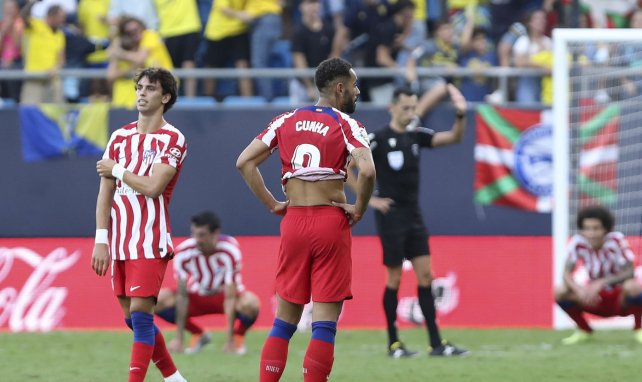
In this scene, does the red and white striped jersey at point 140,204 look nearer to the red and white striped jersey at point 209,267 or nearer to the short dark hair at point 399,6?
the red and white striped jersey at point 209,267

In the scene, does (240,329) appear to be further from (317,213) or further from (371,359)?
(317,213)

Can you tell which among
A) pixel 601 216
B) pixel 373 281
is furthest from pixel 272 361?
pixel 373 281

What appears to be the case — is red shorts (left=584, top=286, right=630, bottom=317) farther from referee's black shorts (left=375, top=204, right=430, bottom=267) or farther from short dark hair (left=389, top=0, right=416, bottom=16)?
short dark hair (left=389, top=0, right=416, bottom=16)

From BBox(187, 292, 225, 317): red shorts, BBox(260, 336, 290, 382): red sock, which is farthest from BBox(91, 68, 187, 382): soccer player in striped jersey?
BBox(187, 292, 225, 317): red shorts

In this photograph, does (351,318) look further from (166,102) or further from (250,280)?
(166,102)

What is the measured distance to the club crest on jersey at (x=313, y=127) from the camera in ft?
24.5

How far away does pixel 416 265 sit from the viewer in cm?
1123

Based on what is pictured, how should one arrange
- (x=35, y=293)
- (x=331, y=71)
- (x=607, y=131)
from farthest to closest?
(x=607, y=131), (x=35, y=293), (x=331, y=71)

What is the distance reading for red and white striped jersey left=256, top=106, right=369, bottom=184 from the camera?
7.46 m

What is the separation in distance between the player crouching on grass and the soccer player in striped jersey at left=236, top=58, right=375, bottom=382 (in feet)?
16.9

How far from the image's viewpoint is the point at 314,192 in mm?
7508

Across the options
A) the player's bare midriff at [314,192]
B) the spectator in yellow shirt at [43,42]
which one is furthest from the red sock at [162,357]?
the spectator in yellow shirt at [43,42]

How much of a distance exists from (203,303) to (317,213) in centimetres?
481

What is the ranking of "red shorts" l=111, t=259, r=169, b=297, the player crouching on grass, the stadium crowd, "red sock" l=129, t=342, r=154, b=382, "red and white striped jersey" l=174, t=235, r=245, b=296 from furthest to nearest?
the stadium crowd → the player crouching on grass → "red and white striped jersey" l=174, t=235, r=245, b=296 → "red shorts" l=111, t=259, r=169, b=297 → "red sock" l=129, t=342, r=154, b=382
